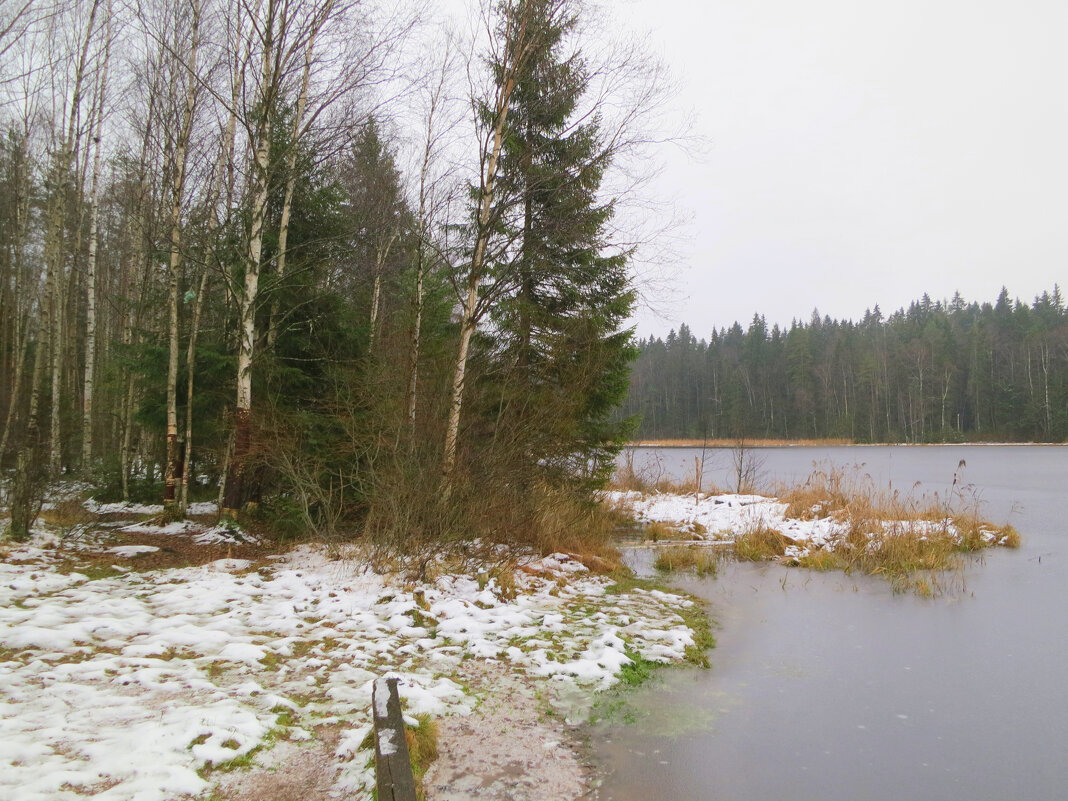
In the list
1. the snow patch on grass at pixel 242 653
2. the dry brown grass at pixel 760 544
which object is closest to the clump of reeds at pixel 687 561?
the dry brown grass at pixel 760 544

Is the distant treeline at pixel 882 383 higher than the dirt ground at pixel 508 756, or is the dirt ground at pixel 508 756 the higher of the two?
the distant treeline at pixel 882 383

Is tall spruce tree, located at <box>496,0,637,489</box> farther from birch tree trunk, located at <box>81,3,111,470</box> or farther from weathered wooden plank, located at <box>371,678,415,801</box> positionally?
birch tree trunk, located at <box>81,3,111,470</box>

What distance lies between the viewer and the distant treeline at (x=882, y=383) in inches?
2108

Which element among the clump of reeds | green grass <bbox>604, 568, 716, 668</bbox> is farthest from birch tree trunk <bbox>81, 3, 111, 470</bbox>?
the clump of reeds

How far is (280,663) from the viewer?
4625mm

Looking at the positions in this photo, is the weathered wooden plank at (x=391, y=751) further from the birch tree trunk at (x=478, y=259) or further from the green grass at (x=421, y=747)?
the birch tree trunk at (x=478, y=259)

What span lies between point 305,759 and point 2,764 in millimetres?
1290

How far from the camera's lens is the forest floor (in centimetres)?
309

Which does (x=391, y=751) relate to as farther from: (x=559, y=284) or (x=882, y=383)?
(x=882, y=383)

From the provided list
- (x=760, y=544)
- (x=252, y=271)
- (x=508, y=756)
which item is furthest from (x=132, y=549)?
(x=760, y=544)

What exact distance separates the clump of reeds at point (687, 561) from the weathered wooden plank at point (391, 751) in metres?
6.98

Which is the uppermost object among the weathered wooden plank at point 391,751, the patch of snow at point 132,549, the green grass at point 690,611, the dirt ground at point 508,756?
the patch of snow at point 132,549

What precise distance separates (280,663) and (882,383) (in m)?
63.3

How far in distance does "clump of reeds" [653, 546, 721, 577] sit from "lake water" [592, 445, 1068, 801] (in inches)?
40.4
